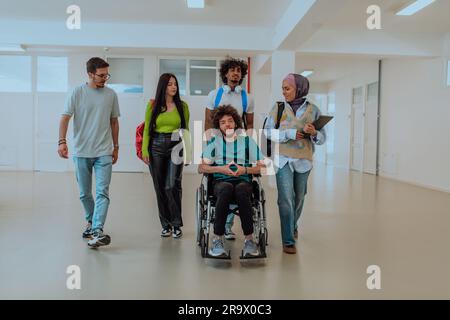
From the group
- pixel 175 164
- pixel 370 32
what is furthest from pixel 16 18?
pixel 370 32

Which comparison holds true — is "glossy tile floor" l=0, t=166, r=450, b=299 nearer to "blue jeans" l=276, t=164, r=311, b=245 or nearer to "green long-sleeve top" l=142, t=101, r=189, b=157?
"blue jeans" l=276, t=164, r=311, b=245

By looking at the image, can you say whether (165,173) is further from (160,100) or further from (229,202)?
(229,202)

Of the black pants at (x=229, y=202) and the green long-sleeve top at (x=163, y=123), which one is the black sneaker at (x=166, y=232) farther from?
the black pants at (x=229, y=202)

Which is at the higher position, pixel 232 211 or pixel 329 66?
pixel 329 66

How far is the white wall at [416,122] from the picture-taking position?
7125 millimetres

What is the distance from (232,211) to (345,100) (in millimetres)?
10245

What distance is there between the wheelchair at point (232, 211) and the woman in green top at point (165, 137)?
477 mm

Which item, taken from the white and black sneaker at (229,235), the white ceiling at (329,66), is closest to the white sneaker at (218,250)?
the white and black sneaker at (229,235)

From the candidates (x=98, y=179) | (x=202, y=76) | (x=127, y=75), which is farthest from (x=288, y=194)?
(x=127, y=75)

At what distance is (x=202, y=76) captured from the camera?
9914 mm

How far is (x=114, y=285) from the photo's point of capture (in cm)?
223

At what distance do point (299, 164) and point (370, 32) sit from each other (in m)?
4.86
